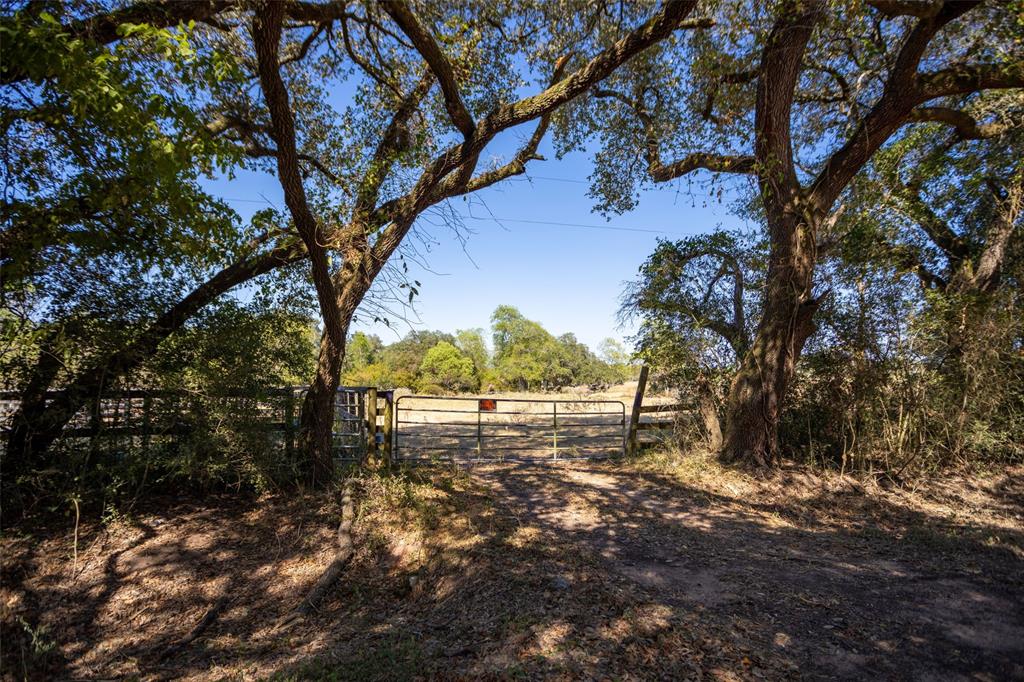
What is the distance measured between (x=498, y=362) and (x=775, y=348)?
36529 millimetres

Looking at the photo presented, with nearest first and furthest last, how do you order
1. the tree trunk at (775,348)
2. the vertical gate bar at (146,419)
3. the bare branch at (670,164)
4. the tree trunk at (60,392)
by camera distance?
the tree trunk at (60,392), the vertical gate bar at (146,419), the tree trunk at (775,348), the bare branch at (670,164)

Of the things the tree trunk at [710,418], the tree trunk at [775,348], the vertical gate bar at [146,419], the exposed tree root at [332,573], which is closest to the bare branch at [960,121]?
the tree trunk at [775,348]

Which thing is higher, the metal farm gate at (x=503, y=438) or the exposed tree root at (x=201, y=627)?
the metal farm gate at (x=503, y=438)

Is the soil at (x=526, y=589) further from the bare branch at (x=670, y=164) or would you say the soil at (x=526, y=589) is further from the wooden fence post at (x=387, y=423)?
the bare branch at (x=670, y=164)

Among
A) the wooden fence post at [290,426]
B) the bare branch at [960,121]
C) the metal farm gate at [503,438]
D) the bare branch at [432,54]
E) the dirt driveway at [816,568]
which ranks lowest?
the dirt driveway at [816,568]

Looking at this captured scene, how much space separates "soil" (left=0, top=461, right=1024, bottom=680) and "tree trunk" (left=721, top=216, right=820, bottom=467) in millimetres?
1160

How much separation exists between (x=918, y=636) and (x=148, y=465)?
7.16 meters

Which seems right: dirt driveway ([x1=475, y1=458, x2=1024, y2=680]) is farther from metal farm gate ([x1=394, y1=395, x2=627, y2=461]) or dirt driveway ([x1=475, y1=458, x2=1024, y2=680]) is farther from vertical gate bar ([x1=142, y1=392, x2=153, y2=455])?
vertical gate bar ([x1=142, y1=392, x2=153, y2=455])

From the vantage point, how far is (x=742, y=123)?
854cm

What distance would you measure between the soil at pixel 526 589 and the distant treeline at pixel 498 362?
19822 mm

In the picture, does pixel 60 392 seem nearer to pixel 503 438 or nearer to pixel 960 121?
pixel 503 438

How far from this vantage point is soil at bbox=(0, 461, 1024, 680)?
10.2 feet

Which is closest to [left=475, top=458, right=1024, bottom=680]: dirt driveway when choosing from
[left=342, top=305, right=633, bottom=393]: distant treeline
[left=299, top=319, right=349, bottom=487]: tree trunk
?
[left=299, top=319, right=349, bottom=487]: tree trunk

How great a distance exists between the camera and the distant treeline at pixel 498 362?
3271 cm
